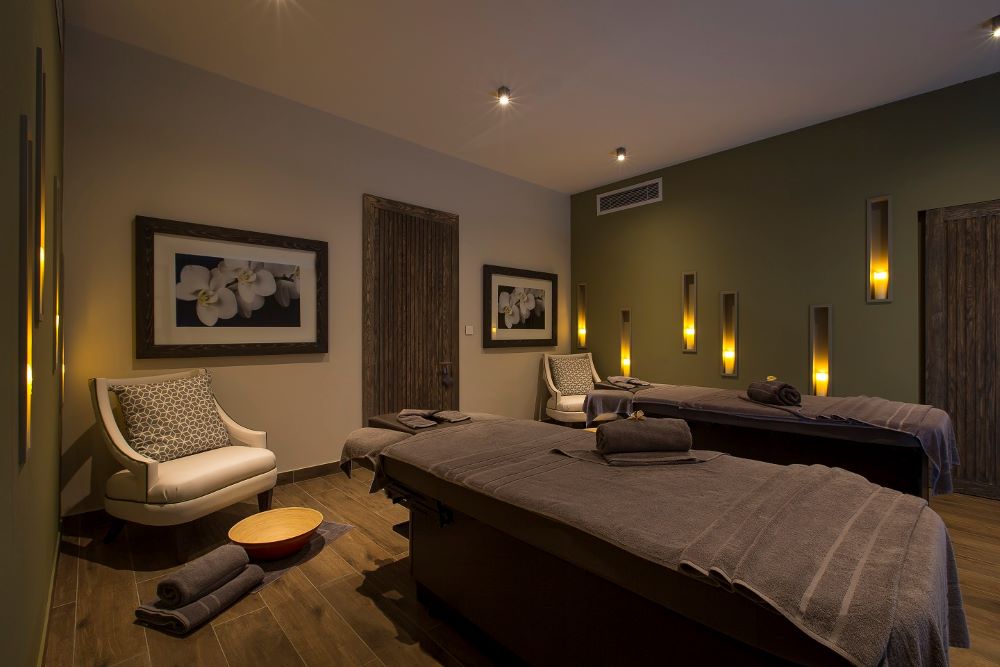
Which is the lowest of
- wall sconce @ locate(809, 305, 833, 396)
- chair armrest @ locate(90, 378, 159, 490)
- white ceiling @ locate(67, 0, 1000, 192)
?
chair armrest @ locate(90, 378, 159, 490)

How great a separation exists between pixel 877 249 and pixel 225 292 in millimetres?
5198

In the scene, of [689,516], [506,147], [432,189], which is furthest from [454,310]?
[689,516]

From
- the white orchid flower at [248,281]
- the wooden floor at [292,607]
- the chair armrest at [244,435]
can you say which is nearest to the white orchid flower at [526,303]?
the white orchid flower at [248,281]

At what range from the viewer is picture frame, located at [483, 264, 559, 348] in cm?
513

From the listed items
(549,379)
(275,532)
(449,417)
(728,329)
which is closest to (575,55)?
(449,417)

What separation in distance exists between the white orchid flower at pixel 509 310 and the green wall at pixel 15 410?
3.86m

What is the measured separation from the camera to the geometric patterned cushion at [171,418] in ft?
8.59

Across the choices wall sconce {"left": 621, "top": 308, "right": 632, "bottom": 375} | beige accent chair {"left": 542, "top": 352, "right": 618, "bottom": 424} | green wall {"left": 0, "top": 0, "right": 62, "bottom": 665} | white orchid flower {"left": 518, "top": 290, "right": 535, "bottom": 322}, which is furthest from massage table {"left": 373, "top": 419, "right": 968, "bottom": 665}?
wall sconce {"left": 621, "top": 308, "right": 632, "bottom": 375}

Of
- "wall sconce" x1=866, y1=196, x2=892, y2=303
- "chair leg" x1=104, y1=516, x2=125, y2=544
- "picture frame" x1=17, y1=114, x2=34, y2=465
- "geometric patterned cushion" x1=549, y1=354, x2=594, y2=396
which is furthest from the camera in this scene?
"geometric patterned cushion" x1=549, y1=354, x2=594, y2=396

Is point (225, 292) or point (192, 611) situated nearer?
point (192, 611)

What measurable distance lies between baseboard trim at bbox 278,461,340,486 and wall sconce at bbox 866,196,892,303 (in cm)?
474

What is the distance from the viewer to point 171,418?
273 centimetres

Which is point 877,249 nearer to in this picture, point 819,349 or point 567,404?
point 819,349

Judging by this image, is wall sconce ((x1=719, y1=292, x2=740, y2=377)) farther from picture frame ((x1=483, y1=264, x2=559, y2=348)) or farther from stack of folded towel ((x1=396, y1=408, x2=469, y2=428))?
stack of folded towel ((x1=396, y1=408, x2=469, y2=428))
